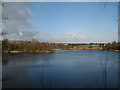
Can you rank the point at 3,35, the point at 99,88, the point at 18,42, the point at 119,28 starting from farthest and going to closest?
the point at 18,42
the point at 3,35
the point at 99,88
the point at 119,28

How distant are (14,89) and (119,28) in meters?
2.42

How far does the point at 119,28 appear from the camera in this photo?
174 centimetres

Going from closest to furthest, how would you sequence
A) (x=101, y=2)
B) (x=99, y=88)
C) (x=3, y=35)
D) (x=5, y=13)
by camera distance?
(x=101, y=2) < (x=99, y=88) < (x=5, y=13) < (x=3, y=35)

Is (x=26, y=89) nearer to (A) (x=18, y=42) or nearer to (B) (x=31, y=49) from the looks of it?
(A) (x=18, y=42)

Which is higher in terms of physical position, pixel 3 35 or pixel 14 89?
pixel 3 35

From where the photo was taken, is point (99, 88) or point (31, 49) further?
point (31, 49)

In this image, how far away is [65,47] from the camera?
20.2 metres

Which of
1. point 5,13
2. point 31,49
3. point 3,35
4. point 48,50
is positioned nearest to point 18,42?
point 31,49

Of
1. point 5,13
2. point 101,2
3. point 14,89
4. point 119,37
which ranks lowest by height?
point 14,89

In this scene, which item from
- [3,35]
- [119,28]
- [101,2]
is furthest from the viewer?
[3,35]

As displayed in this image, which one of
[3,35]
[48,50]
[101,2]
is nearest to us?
[101,2]

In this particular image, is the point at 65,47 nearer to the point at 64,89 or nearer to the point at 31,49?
the point at 31,49

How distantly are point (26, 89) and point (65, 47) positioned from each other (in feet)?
58.3

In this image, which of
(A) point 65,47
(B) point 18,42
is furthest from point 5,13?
(A) point 65,47
